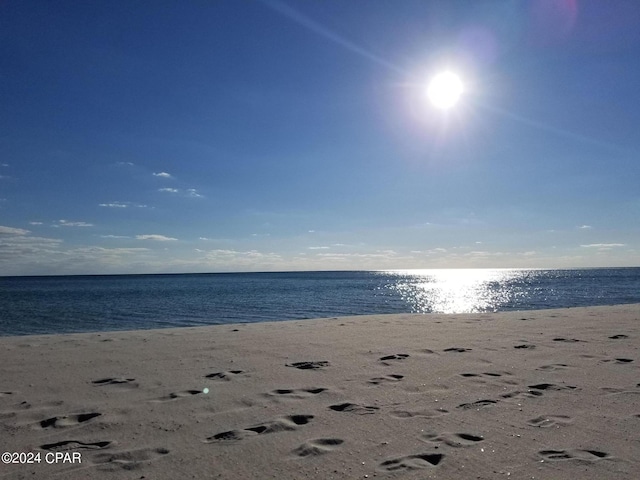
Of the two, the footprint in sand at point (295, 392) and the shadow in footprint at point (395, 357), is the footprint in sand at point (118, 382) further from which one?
the shadow in footprint at point (395, 357)

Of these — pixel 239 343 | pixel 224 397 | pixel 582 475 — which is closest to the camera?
pixel 582 475

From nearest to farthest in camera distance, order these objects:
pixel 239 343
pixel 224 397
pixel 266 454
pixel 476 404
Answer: pixel 266 454
pixel 476 404
pixel 224 397
pixel 239 343

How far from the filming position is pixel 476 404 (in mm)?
5695

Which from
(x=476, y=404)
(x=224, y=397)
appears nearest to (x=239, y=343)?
(x=224, y=397)

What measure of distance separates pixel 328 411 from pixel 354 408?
0.37 meters

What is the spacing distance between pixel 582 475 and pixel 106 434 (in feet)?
16.8

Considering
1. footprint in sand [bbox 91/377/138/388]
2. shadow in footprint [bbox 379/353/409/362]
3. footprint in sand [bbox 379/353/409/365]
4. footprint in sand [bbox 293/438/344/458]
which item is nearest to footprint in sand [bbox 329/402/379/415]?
footprint in sand [bbox 293/438/344/458]

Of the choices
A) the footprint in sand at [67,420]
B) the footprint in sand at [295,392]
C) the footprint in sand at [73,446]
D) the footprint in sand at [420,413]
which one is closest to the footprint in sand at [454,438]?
the footprint in sand at [420,413]

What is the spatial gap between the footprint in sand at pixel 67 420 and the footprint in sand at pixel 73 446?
0.62 meters

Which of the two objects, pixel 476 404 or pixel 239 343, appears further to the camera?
pixel 239 343

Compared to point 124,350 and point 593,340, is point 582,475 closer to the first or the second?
point 593,340

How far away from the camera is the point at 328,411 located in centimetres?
554

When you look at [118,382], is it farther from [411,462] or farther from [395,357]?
[411,462]

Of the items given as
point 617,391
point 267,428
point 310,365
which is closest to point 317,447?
point 267,428
